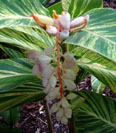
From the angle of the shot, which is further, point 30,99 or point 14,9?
point 30,99

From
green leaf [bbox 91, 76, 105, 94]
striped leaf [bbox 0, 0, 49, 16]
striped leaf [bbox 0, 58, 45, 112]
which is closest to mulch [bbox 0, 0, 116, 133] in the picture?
green leaf [bbox 91, 76, 105, 94]

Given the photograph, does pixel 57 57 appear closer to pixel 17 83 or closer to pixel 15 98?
pixel 17 83

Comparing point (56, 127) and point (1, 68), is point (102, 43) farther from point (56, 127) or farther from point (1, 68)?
point (56, 127)

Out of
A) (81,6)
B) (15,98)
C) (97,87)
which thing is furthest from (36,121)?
(81,6)

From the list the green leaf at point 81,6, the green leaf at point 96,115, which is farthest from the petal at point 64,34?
the green leaf at point 96,115

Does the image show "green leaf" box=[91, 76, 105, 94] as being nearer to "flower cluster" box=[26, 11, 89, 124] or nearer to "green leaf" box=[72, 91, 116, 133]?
"green leaf" box=[72, 91, 116, 133]

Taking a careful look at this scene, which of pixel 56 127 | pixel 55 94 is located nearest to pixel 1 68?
pixel 55 94
